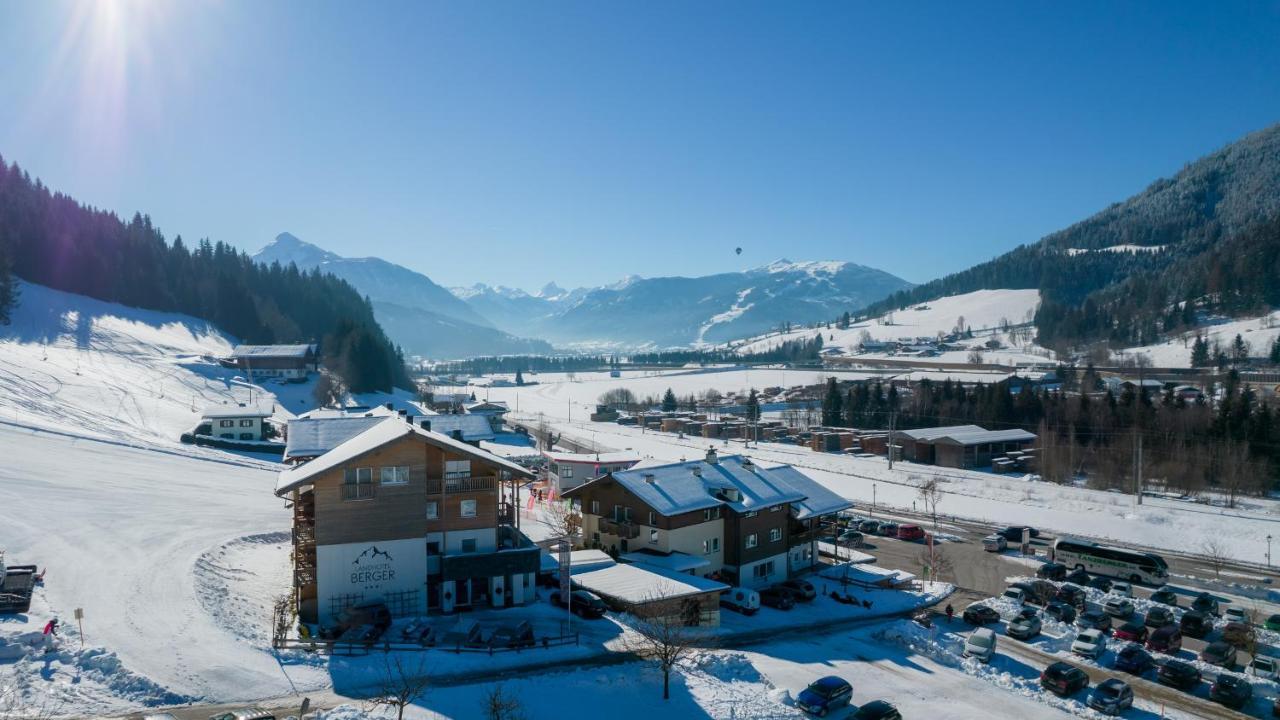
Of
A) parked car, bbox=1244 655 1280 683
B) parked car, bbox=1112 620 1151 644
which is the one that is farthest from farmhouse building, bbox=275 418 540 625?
parked car, bbox=1244 655 1280 683

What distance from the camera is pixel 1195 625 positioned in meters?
31.0

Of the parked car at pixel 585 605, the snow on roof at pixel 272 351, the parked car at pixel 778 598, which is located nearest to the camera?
the parked car at pixel 585 605

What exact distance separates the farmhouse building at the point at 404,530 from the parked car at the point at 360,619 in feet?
2.05

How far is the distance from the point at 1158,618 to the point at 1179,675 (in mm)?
7508

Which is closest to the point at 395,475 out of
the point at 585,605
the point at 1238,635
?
the point at 585,605

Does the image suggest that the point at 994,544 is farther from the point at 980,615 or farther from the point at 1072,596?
the point at 980,615

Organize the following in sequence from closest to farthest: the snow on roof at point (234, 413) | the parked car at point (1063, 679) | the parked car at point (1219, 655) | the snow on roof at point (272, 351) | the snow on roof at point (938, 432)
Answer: the parked car at point (1063, 679), the parked car at point (1219, 655), the snow on roof at point (234, 413), the snow on roof at point (938, 432), the snow on roof at point (272, 351)

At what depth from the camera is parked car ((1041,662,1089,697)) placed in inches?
965

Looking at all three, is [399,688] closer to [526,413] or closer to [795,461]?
[795,461]

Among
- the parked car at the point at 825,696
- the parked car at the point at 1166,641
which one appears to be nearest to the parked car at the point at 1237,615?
the parked car at the point at 1166,641

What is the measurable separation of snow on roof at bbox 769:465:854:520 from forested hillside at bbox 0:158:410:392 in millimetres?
82415

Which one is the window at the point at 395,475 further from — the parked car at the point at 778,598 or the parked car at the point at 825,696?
the parked car at the point at 778,598

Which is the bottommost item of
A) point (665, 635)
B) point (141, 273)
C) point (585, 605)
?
point (585, 605)

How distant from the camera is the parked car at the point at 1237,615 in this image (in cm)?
3166
